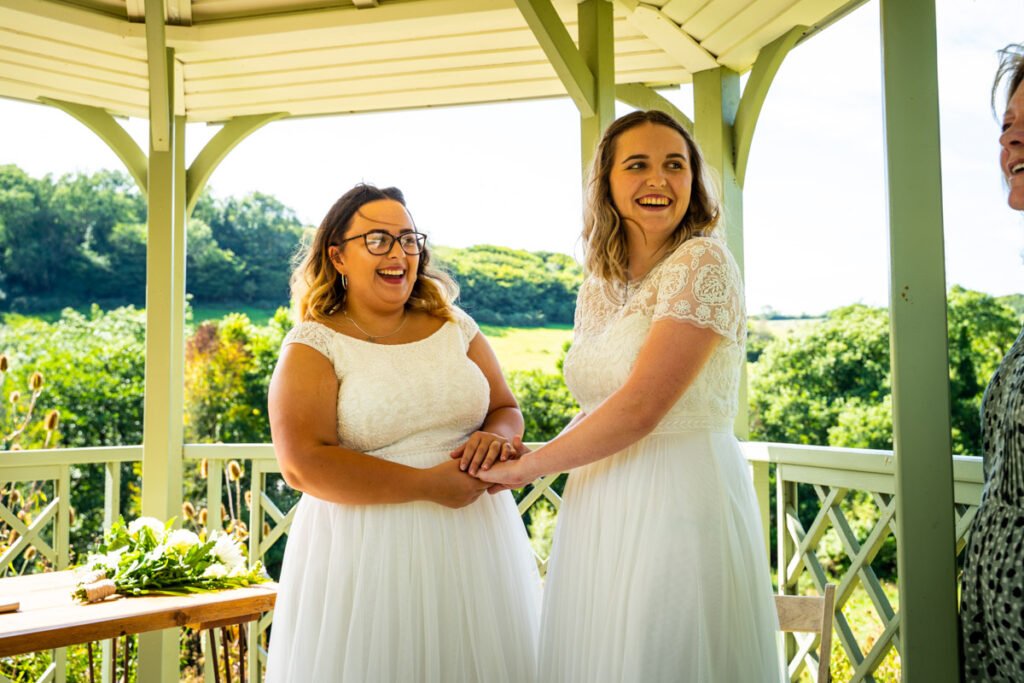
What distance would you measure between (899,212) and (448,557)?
4.25ft

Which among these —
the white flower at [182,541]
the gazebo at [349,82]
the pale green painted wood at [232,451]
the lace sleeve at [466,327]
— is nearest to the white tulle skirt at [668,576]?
the lace sleeve at [466,327]

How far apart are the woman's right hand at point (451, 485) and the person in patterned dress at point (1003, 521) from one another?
1.11 metres

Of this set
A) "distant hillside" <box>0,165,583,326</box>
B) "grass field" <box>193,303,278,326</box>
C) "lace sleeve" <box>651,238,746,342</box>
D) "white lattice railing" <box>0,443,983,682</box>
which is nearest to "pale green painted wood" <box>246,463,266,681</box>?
"white lattice railing" <box>0,443,983,682</box>

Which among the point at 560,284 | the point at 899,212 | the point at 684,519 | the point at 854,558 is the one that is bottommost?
the point at 854,558

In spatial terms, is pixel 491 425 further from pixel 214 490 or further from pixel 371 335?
pixel 214 490

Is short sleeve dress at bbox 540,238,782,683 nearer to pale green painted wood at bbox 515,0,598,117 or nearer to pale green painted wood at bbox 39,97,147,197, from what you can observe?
pale green painted wood at bbox 515,0,598,117

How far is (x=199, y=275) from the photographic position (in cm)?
1576

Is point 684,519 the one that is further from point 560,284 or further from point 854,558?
point 560,284

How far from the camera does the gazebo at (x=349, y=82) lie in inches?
144

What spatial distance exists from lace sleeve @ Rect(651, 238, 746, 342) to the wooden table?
198 centimetres

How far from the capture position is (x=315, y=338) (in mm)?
2262

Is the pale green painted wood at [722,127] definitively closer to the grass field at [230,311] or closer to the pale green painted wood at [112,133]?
the pale green painted wood at [112,133]

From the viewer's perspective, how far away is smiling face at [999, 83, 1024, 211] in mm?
1588

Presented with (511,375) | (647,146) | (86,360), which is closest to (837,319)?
(511,375)
